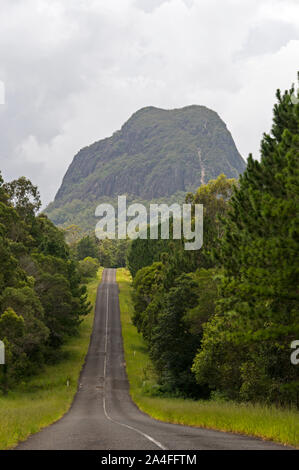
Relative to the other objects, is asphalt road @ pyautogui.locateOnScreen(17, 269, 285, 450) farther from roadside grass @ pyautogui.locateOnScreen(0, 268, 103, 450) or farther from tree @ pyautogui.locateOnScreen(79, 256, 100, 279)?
tree @ pyautogui.locateOnScreen(79, 256, 100, 279)

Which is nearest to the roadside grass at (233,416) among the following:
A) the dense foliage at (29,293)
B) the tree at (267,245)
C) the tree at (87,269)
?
the tree at (267,245)

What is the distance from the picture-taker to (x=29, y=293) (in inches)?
1452

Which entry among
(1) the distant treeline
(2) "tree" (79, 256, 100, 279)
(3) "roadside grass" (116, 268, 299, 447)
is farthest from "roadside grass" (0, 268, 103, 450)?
(2) "tree" (79, 256, 100, 279)

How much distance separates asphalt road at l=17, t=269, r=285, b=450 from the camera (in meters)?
11.1

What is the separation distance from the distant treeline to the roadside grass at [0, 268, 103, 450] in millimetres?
8322

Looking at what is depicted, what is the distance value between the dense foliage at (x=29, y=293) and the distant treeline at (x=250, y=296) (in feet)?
36.6

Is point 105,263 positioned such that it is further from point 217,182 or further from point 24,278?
point 24,278

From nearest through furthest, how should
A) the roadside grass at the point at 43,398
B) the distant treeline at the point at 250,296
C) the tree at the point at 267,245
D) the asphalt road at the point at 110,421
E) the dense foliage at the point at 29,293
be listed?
1. the asphalt road at the point at 110,421
2. the tree at the point at 267,245
3. the roadside grass at the point at 43,398
4. the distant treeline at the point at 250,296
5. the dense foliage at the point at 29,293

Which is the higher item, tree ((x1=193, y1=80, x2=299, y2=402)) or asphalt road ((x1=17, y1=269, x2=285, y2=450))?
tree ((x1=193, y1=80, x2=299, y2=402))

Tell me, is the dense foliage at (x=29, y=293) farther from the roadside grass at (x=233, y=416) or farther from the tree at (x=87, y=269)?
the tree at (x=87, y=269)

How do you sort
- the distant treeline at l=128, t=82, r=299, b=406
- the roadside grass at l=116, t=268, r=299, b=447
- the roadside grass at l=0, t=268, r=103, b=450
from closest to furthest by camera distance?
the roadside grass at l=116, t=268, r=299, b=447, the roadside grass at l=0, t=268, r=103, b=450, the distant treeline at l=128, t=82, r=299, b=406

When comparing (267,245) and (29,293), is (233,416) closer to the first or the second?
(267,245)

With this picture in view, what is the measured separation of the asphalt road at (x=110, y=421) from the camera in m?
11.1

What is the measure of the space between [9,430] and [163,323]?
24.4 m
